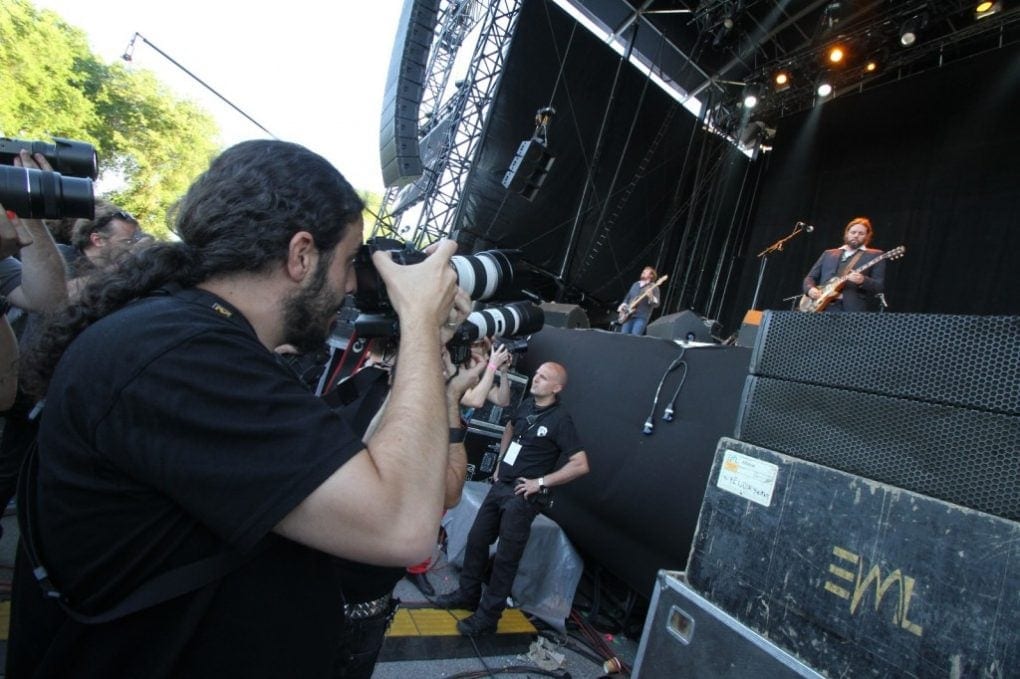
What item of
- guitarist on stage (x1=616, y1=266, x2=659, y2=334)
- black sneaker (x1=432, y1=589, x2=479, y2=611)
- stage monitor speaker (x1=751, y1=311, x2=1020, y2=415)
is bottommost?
black sneaker (x1=432, y1=589, x2=479, y2=611)

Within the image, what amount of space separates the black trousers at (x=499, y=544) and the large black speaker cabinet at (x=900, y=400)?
7.20 ft

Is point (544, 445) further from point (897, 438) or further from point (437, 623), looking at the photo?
point (897, 438)

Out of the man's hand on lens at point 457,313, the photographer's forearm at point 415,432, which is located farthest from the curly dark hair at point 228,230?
the man's hand on lens at point 457,313

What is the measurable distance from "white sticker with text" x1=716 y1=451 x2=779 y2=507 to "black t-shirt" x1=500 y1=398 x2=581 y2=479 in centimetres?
216

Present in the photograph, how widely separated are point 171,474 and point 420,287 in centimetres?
55

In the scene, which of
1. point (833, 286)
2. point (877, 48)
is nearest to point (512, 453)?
point (833, 286)

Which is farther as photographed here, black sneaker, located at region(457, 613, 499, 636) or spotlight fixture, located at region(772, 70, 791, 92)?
spotlight fixture, located at region(772, 70, 791, 92)

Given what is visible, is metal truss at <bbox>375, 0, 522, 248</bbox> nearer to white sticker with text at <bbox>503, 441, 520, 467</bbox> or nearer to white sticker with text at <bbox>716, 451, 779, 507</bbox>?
white sticker with text at <bbox>503, 441, 520, 467</bbox>

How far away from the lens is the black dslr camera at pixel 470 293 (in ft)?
3.87

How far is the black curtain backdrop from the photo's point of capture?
746 cm

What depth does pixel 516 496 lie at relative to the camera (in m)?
3.62

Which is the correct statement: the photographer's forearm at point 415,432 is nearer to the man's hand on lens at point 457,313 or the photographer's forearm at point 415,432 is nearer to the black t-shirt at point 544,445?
the man's hand on lens at point 457,313

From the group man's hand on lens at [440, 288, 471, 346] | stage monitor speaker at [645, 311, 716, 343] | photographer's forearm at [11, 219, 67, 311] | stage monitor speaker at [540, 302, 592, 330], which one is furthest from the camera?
stage monitor speaker at [540, 302, 592, 330]

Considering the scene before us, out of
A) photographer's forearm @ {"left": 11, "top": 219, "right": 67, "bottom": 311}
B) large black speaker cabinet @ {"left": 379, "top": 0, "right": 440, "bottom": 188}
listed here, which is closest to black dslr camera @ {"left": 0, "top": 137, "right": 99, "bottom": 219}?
photographer's forearm @ {"left": 11, "top": 219, "right": 67, "bottom": 311}
